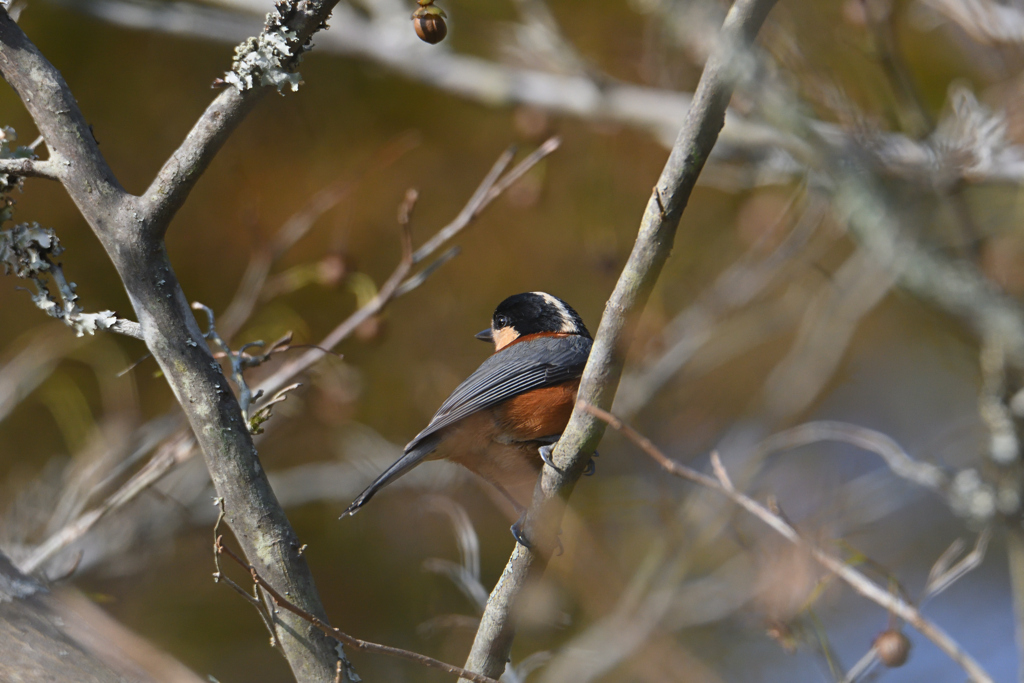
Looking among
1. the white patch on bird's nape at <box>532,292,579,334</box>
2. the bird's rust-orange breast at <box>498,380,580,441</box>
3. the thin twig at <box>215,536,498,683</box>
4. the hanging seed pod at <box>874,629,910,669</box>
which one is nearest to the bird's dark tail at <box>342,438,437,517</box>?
the bird's rust-orange breast at <box>498,380,580,441</box>

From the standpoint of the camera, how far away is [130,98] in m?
4.91

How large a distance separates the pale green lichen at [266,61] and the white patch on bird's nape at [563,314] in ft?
6.58

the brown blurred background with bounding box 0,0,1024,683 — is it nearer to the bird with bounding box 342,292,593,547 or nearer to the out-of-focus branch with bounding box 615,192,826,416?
the out-of-focus branch with bounding box 615,192,826,416

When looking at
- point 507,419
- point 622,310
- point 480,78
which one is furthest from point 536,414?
point 480,78

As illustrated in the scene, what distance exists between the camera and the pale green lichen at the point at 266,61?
204 centimetres

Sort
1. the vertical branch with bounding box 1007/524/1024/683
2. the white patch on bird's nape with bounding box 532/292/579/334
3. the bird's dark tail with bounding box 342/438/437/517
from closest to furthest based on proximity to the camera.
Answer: the vertical branch with bounding box 1007/524/1024/683 < the bird's dark tail with bounding box 342/438/437/517 < the white patch on bird's nape with bounding box 532/292/579/334

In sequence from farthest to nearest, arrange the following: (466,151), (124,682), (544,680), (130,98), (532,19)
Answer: (466,151)
(130,98)
(532,19)
(544,680)
(124,682)

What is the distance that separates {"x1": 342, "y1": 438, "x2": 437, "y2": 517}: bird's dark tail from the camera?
2734 mm

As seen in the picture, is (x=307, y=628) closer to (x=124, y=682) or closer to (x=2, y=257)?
(x=124, y=682)

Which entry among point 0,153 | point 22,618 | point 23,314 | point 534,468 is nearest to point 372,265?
point 23,314

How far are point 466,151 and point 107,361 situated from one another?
2780 millimetres

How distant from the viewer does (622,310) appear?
2.04 meters

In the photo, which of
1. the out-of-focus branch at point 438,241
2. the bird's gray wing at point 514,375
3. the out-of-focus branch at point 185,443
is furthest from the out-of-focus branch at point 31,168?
the bird's gray wing at point 514,375

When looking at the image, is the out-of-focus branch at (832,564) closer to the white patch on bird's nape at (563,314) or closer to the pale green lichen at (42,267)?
the pale green lichen at (42,267)
